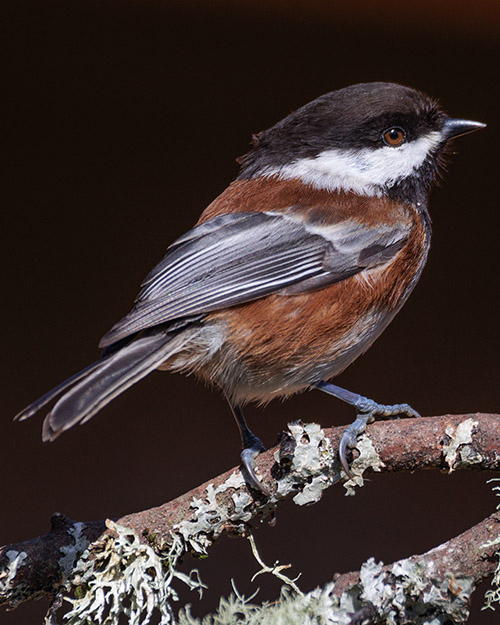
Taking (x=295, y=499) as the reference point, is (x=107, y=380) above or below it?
above

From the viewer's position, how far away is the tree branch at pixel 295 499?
1109 mm

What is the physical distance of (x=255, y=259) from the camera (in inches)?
62.4

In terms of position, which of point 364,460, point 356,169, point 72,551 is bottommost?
point 364,460

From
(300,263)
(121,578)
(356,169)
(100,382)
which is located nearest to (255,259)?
(300,263)

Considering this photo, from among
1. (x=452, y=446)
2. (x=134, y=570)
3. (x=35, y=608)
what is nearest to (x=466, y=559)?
(x=452, y=446)

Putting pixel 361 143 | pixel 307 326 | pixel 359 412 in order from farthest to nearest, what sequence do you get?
pixel 361 143, pixel 307 326, pixel 359 412

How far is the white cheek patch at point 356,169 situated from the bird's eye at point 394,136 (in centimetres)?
1

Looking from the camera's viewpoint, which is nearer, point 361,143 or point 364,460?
point 364,460

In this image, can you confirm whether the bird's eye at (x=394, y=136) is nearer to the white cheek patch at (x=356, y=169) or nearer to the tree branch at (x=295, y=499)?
the white cheek patch at (x=356, y=169)

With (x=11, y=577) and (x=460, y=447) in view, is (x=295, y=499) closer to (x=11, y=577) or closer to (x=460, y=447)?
(x=460, y=447)

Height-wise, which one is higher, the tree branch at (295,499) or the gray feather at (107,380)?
the gray feather at (107,380)

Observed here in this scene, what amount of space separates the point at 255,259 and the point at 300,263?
0.09 metres

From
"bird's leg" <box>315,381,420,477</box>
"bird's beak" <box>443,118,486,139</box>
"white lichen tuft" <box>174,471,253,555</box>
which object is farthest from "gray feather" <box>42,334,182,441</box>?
"bird's beak" <box>443,118,486,139</box>

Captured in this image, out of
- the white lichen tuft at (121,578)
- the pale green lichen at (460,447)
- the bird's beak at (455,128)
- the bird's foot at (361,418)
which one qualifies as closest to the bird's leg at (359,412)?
the bird's foot at (361,418)
